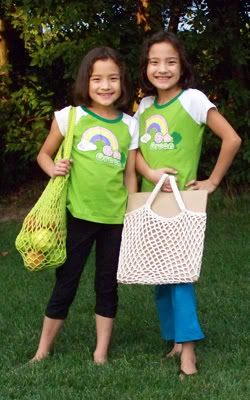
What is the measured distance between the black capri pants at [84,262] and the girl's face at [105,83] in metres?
0.63

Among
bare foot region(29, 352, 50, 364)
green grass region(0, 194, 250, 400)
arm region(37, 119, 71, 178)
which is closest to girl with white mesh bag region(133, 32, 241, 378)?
green grass region(0, 194, 250, 400)

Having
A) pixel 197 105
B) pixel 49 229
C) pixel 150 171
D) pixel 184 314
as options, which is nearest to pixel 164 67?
pixel 197 105

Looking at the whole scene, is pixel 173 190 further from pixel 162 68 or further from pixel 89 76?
pixel 89 76

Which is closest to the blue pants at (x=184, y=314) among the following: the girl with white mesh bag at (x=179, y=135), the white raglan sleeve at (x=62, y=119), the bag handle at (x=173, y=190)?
the girl with white mesh bag at (x=179, y=135)

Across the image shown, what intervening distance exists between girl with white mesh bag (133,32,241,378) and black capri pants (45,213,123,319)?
340mm

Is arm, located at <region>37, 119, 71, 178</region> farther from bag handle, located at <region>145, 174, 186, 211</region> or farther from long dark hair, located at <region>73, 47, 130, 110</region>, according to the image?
bag handle, located at <region>145, 174, 186, 211</region>

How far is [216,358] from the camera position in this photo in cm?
431

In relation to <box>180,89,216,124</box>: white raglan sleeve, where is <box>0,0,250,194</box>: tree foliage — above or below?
below

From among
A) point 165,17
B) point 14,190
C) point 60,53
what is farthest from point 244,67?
point 14,190

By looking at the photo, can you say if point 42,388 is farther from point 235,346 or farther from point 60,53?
point 60,53

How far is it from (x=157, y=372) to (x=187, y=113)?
1.34 metres

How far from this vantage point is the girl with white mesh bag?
4086 mm

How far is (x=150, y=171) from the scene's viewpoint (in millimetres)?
4152

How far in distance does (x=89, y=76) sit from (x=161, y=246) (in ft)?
3.18
